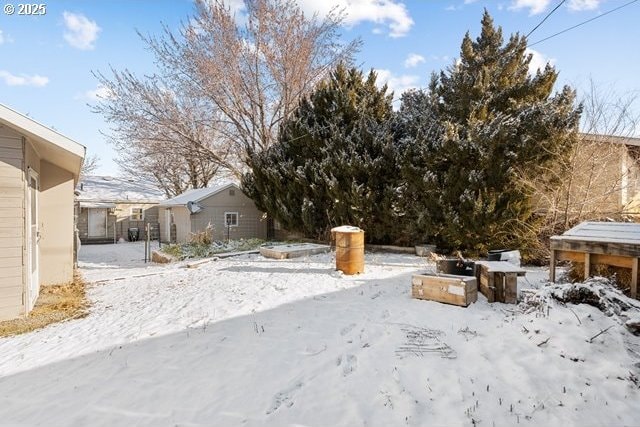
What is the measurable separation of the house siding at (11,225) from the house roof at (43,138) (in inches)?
10.8

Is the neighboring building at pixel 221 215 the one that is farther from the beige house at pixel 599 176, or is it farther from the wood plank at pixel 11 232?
the beige house at pixel 599 176

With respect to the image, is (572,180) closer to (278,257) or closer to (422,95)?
(422,95)

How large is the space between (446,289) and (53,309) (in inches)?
252

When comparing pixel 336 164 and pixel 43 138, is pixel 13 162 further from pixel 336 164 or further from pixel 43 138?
pixel 336 164

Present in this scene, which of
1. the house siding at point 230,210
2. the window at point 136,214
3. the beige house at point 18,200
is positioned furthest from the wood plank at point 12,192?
the window at point 136,214

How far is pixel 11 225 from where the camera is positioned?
5070 millimetres

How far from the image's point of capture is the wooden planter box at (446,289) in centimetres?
472

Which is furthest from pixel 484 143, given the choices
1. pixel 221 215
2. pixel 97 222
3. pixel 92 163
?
pixel 92 163

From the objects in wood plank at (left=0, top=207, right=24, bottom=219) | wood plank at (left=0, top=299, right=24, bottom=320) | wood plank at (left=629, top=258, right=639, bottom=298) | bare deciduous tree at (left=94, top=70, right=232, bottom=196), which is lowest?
wood plank at (left=0, top=299, right=24, bottom=320)

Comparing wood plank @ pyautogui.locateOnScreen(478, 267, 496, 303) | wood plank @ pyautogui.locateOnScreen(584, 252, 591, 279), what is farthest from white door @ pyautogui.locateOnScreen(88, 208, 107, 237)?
wood plank @ pyautogui.locateOnScreen(584, 252, 591, 279)

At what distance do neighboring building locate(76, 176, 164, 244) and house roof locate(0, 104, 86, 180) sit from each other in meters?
13.6

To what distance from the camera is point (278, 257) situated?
10180mm

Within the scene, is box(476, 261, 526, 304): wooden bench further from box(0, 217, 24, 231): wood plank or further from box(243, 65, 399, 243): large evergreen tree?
box(0, 217, 24, 231): wood plank

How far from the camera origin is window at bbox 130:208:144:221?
68.4 ft
